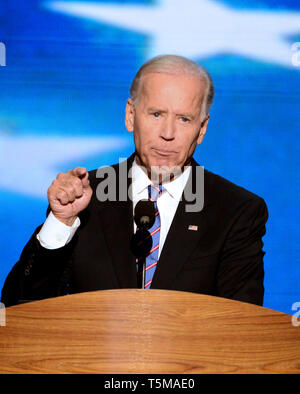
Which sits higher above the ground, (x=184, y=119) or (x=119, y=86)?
(x=119, y=86)

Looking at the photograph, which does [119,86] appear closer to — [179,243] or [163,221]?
[163,221]

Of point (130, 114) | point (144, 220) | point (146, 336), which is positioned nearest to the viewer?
point (146, 336)

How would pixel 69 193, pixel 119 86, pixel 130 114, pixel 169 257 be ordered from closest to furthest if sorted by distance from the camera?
pixel 69 193, pixel 169 257, pixel 130 114, pixel 119 86

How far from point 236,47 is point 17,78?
96 cm

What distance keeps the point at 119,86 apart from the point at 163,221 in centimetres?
95

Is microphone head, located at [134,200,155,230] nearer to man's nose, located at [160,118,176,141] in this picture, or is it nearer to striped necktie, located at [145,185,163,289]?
striped necktie, located at [145,185,163,289]

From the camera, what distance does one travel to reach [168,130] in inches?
69.8

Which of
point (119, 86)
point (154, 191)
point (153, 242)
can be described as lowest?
point (153, 242)

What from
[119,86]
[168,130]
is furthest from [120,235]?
[119,86]

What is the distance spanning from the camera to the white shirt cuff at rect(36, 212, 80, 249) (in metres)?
1.55

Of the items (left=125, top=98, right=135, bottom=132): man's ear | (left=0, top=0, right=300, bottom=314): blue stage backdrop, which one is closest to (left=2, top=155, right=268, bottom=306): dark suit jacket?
(left=125, top=98, right=135, bottom=132): man's ear
